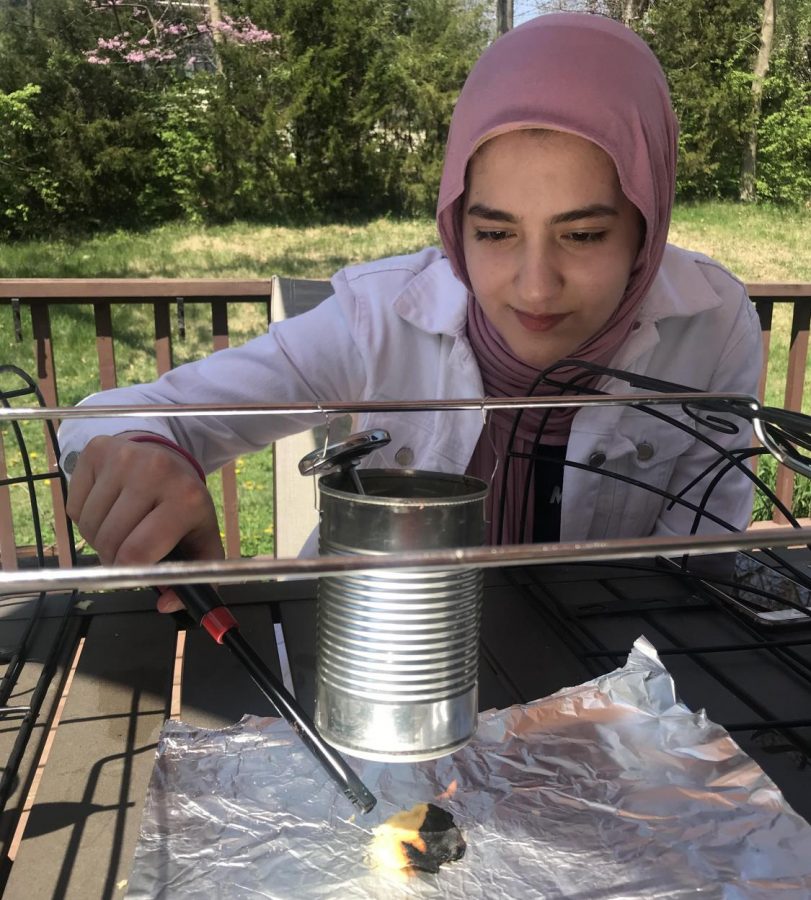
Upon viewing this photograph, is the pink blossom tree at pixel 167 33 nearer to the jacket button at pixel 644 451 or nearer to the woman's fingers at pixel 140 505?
the jacket button at pixel 644 451

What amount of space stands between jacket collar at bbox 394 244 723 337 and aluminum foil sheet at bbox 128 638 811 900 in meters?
0.71

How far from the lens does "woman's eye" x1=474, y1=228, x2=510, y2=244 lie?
100 centimetres

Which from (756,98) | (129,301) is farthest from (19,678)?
(756,98)

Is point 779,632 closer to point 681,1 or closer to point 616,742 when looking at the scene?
point 616,742

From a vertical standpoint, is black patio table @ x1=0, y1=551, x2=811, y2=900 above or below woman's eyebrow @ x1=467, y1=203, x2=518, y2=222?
below

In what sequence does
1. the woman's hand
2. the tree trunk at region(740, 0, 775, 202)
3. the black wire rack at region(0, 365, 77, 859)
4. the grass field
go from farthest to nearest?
the tree trunk at region(740, 0, 775, 202) → the grass field → the woman's hand → the black wire rack at region(0, 365, 77, 859)

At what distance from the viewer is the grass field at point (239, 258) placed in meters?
5.85

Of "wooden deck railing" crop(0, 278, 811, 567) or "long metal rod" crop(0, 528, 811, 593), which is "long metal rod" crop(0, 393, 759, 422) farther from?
"wooden deck railing" crop(0, 278, 811, 567)

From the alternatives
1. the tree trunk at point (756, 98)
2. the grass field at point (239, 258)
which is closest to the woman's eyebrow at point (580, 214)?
the grass field at point (239, 258)

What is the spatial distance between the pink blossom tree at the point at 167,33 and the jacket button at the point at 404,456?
8.43m

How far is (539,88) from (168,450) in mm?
558

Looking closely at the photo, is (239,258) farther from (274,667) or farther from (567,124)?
(274,667)

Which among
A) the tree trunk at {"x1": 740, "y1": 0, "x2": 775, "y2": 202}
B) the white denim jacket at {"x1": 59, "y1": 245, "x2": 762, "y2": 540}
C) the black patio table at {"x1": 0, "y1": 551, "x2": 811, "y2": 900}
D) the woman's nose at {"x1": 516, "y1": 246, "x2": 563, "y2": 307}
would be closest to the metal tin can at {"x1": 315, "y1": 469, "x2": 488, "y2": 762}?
the black patio table at {"x1": 0, "y1": 551, "x2": 811, "y2": 900}

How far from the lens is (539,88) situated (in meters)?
0.97
